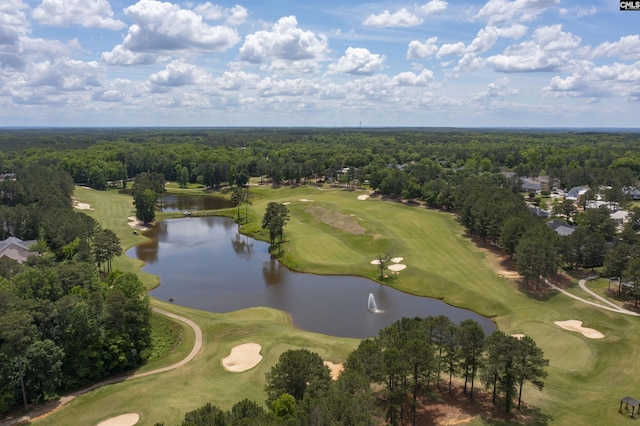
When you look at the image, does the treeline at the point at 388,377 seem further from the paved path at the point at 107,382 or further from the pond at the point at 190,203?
the pond at the point at 190,203

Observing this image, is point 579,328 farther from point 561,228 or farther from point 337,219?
point 337,219

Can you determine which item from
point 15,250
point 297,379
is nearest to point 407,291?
point 297,379

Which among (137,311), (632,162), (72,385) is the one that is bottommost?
(72,385)

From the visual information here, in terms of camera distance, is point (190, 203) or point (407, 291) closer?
point (407, 291)

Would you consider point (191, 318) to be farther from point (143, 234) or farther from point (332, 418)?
point (143, 234)

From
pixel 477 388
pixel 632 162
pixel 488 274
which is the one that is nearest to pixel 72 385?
pixel 477 388

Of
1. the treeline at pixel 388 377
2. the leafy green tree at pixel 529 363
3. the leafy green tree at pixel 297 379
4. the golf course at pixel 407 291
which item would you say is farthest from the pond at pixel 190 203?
the leafy green tree at pixel 529 363
